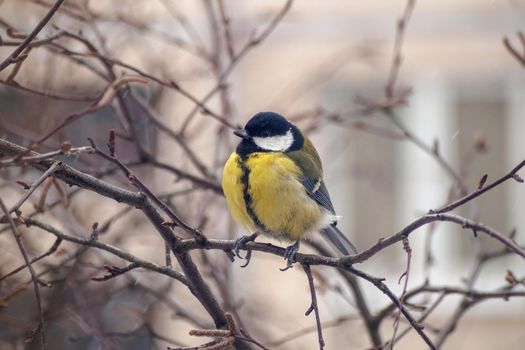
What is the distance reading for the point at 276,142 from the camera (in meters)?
2.82

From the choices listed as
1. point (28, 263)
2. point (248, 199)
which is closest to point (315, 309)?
point (28, 263)

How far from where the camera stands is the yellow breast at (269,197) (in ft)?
8.34

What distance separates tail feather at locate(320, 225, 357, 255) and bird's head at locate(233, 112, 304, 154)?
294 mm

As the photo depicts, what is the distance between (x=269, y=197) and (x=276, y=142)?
313 mm

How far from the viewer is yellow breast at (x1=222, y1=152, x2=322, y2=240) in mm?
2543

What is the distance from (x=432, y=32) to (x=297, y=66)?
1.18 metres

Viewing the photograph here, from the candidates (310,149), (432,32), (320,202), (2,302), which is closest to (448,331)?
(320,202)

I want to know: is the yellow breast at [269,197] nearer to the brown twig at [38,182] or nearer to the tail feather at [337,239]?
the tail feather at [337,239]

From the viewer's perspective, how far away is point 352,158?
7.22 meters

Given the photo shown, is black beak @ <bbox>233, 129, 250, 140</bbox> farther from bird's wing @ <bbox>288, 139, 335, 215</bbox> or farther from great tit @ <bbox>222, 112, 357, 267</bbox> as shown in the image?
bird's wing @ <bbox>288, 139, 335, 215</bbox>

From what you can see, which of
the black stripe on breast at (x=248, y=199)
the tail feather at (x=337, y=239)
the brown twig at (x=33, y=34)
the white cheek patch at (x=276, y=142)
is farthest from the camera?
the white cheek patch at (x=276, y=142)

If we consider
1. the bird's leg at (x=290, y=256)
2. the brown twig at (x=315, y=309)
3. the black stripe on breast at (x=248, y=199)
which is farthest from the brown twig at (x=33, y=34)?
the black stripe on breast at (x=248, y=199)

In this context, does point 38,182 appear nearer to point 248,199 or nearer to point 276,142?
point 248,199

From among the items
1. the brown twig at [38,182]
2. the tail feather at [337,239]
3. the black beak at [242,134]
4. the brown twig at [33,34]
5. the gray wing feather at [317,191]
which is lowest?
the brown twig at [38,182]
